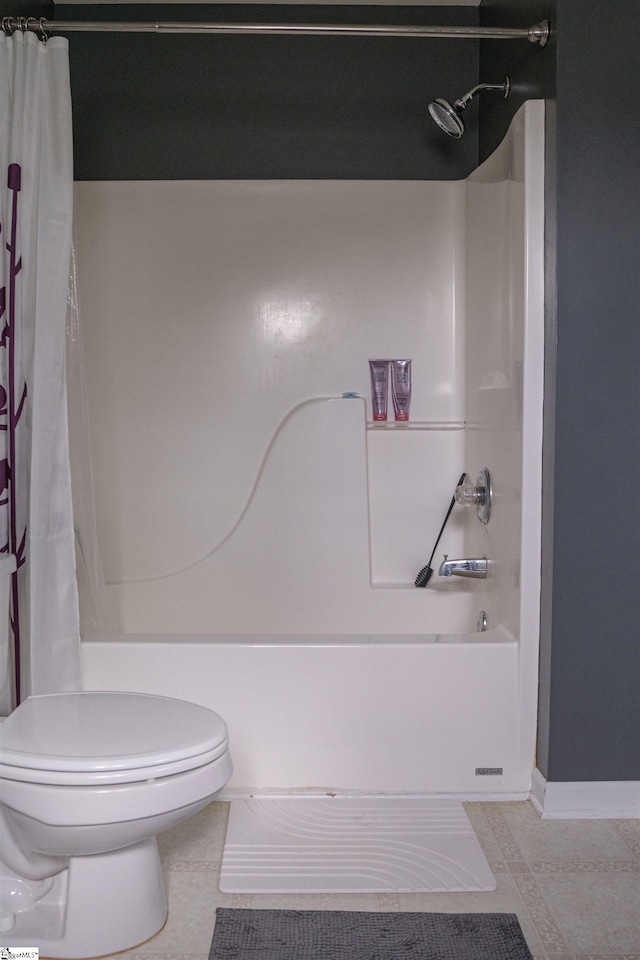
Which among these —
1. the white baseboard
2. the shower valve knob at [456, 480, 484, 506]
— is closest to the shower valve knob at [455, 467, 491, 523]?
the shower valve knob at [456, 480, 484, 506]

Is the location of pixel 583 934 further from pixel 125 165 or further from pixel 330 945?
pixel 125 165

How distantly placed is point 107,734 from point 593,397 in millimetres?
1411

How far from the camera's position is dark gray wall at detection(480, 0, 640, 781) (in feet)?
7.01

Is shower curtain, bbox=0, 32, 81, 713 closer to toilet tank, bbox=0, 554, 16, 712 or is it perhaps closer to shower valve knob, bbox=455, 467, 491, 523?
toilet tank, bbox=0, 554, 16, 712

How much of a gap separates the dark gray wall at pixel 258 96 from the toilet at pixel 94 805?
2093 mm

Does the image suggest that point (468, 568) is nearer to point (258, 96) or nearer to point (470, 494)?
point (470, 494)

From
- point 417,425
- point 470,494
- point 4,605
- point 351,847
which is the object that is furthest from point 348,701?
point 417,425

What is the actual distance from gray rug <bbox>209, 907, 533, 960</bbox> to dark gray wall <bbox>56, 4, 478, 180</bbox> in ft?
8.01

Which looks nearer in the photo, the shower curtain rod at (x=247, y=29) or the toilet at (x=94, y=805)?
the toilet at (x=94, y=805)

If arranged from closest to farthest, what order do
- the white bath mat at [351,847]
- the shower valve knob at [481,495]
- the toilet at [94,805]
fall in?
the toilet at [94,805] < the white bath mat at [351,847] < the shower valve knob at [481,495]

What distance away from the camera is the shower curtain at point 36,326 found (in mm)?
2133

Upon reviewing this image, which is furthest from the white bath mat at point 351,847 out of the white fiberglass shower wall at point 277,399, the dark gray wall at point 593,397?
the white fiberglass shower wall at point 277,399

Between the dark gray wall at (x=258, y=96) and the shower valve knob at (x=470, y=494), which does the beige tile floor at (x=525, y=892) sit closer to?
the shower valve knob at (x=470, y=494)

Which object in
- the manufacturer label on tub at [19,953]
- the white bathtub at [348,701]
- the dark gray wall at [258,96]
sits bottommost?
the manufacturer label on tub at [19,953]
